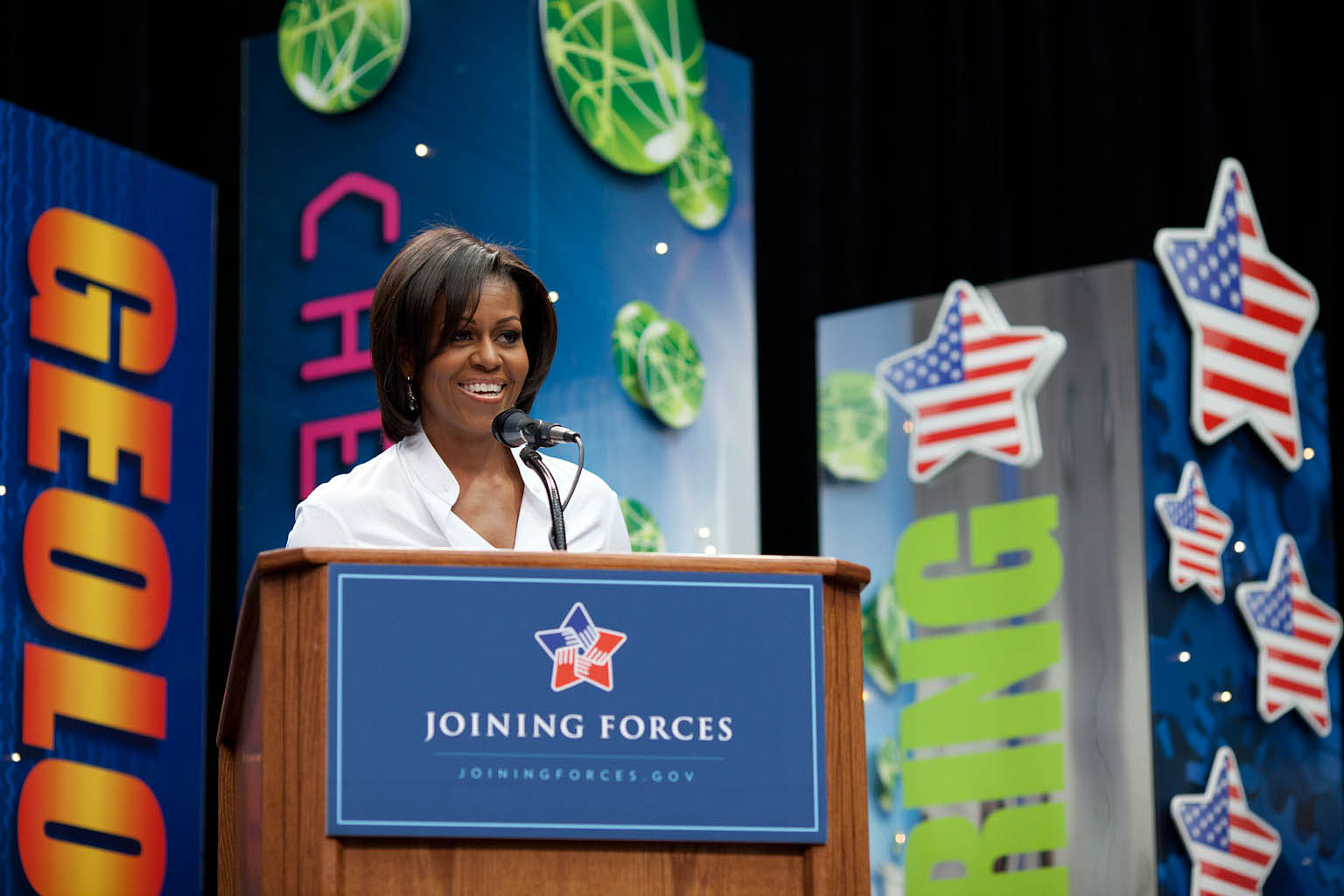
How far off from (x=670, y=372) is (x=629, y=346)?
0.55 ft

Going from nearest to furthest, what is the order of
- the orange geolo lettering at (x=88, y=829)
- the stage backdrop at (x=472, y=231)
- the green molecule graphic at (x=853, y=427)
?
the orange geolo lettering at (x=88, y=829), the stage backdrop at (x=472, y=231), the green molecule graphic at (x=853, y=427)

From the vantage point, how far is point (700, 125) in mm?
5227

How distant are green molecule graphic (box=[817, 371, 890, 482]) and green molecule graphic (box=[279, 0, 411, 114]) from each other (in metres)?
1.67

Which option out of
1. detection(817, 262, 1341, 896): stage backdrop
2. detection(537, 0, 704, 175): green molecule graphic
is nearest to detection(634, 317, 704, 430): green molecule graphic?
detection(537, 0, 704, 175): green molecule graphic

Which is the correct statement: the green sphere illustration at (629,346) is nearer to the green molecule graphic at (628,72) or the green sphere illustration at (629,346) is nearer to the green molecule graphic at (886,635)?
the green molecule graphic at (628,72)

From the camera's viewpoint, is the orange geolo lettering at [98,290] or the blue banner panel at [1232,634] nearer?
the orange geolo lettering at [98,290]

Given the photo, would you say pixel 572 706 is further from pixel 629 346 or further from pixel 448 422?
pixel 629 346

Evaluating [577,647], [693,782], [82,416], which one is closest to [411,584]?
[577,647]

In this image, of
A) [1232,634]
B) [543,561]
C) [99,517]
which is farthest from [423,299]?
[1232,634]

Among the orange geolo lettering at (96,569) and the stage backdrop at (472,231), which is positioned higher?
the stage backdrop at (472,231)

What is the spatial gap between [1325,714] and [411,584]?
4.04 metres

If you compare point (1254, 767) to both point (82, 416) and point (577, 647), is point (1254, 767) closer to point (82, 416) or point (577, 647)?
point (82, 416)

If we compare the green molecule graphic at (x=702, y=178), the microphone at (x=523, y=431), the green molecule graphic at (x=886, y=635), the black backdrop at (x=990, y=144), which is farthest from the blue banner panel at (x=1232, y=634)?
the microphone at (x=523, y=431)

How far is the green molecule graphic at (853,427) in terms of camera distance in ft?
18.5
